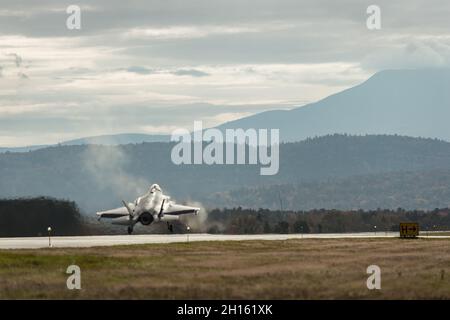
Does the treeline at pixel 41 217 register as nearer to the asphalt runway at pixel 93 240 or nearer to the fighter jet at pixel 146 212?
the fighter jet at pixel 146 212

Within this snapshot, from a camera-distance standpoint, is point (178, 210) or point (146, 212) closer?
point (146, 212)

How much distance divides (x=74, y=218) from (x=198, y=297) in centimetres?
8446

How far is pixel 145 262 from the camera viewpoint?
6981cm

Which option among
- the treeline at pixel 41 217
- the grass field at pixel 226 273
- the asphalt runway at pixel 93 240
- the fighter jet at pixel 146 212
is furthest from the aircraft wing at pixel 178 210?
the grass field at pixel 226 273

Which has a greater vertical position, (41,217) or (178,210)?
(178,210)

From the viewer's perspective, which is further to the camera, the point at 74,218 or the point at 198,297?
the point at 74,218

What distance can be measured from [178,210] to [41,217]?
1889 centimetres

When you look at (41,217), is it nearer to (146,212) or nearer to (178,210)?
(146,212)

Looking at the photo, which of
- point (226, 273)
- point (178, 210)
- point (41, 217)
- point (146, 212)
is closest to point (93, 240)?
point (146, 212)

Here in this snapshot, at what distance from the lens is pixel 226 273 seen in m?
61.0

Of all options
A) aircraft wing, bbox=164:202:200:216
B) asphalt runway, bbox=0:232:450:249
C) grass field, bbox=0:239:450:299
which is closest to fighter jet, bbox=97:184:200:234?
aircraft wing, bbox=164:202:200:216
